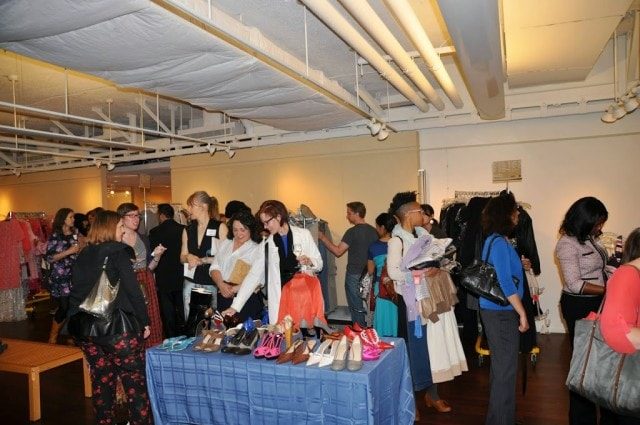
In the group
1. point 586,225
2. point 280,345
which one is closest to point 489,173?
→ point 586,225

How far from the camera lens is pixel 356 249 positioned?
17.9 feet

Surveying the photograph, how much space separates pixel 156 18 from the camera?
243 centimetres

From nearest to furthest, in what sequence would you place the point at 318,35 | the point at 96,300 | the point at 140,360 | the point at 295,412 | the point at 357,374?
the point at 357,374, the point at 295,412, the point at 96,300, the point at 140,360, the point at 318,35

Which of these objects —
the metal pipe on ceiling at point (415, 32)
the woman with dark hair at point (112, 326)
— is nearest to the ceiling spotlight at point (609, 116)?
the metal pipe on ceiling at point (415, 32)

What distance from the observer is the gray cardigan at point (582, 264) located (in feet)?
9.94

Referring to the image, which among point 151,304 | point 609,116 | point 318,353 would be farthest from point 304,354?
point 609,116

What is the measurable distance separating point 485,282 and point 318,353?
1.14m

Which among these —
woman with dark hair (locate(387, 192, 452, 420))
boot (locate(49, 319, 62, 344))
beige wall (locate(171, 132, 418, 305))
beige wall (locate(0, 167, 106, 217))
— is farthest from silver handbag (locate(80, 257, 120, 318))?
beige wall (locate(0, 167, 106, 217))

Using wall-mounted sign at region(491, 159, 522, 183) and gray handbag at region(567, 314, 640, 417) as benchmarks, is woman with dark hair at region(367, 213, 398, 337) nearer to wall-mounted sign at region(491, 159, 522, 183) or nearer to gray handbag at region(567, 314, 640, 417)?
gray handbag at region(567, 314, 640, 417)

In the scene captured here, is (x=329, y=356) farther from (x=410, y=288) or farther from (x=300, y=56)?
(x=300, y=56)

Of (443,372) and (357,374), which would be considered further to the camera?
(443,372)

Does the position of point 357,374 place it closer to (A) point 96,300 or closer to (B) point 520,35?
(A) point 96,300

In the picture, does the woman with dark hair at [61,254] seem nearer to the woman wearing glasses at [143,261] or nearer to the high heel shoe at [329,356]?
the woman wearing glasses at [143,261]

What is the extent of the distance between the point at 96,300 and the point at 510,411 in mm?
2797
